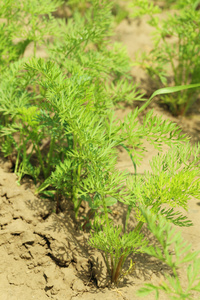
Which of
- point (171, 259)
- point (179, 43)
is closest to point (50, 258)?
point (171, 259)

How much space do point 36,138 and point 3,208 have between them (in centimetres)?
47

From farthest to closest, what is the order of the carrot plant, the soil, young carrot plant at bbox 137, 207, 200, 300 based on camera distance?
1. the carrot plant
2. the soil
3. young carrot plant at bbox 137, 207, 200, 300

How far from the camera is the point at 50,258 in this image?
5.71ft

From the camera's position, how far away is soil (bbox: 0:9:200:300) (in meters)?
1.62

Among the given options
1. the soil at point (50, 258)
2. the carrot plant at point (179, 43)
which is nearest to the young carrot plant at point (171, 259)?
the soil at point (50, 258)

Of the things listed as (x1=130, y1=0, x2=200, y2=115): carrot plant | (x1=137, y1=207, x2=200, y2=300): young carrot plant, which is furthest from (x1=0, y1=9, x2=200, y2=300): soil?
(x1=130, y1=0, x2=200, y2=115): carrot plant

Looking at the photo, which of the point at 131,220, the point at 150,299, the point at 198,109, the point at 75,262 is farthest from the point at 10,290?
the point at 198,109

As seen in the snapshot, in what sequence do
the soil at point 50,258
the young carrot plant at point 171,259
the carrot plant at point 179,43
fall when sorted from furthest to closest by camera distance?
the carrot plant at point 179,43, the soil at point 50,258, the young carrot plant at point 171,259

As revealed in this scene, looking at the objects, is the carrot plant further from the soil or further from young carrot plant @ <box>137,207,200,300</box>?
young carrot plant @ <box>137,207,200,300</box>

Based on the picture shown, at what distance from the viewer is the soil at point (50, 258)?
1.62m

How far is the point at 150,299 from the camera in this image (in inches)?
63.3

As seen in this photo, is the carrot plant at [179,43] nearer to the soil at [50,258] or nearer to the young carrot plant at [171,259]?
the soil at [50,258]

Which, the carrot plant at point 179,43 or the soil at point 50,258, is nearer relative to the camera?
the soil at point 50,258

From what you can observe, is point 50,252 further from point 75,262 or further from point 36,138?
point 36,138
